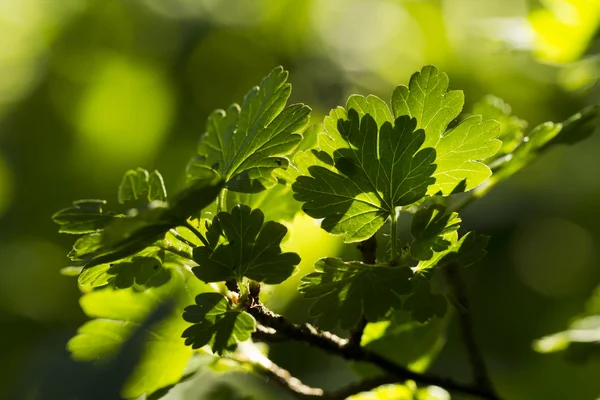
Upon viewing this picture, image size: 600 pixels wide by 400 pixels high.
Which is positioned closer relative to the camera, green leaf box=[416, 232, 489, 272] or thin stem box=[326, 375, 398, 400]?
green leaf box=[416, 232, 489, 272]

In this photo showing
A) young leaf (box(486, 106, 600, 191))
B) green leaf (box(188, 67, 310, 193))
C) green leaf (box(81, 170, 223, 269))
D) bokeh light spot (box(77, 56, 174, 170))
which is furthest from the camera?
bokeh light spot (box(77, 56, 174, 170))

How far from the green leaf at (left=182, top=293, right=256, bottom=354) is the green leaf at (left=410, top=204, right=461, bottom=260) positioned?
0.18 m

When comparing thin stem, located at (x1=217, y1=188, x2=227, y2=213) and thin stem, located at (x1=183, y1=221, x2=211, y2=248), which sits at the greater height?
thin stem, located at (x1=217, y1=188, x2=227, y2=213)

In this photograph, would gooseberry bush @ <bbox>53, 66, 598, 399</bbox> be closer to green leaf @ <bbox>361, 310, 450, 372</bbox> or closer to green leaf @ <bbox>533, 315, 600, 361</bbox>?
green leaf @ <bbox>361, 310, 450, 372</bbox>

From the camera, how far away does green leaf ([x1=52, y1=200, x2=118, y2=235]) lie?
0.64 metres

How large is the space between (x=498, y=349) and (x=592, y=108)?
4.47 ft

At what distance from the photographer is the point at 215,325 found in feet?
2.21

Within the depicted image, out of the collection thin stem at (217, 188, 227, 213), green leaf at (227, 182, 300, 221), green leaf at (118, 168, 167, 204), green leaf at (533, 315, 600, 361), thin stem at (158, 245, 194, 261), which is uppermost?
green leaf at (533, 315, 600, 361)

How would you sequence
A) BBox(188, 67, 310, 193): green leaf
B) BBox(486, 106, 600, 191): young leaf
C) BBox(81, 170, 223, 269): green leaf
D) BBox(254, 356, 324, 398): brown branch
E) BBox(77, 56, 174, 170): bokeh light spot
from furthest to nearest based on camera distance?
BBox(77, 56, 174, 170): bokeh light spot
BBox(254, 356, 324, 398): brown branch
BBox(486, 106, 600, 191): young leaf
BBox(188, 67, 310, 193): green leaf
BBox(81, 170, 223, 269): green leaf

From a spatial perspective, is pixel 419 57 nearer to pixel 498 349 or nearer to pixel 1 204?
pixel 498 349

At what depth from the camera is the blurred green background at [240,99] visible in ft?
6.88

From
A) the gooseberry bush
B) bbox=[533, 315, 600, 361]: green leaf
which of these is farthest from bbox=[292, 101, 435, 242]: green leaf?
bbox=[533, 315, 600, 361]: green leaf

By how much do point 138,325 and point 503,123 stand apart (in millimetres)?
531

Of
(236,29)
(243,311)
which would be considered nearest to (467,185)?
(243,311)
